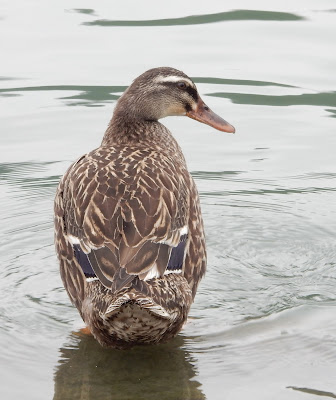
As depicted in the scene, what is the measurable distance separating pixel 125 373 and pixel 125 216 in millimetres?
946

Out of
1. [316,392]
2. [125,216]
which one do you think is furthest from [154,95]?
[316,392]

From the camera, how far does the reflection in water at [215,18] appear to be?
13492mm

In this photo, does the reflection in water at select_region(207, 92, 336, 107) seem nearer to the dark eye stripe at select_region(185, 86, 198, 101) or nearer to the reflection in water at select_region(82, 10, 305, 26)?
the reflection in water at select_region(82, 10, 305, 26)

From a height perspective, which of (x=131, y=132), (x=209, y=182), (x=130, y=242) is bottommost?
(x=209, y=182)

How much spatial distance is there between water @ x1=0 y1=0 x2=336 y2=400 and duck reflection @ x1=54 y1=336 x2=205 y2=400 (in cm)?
1

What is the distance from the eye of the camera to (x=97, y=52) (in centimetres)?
1268

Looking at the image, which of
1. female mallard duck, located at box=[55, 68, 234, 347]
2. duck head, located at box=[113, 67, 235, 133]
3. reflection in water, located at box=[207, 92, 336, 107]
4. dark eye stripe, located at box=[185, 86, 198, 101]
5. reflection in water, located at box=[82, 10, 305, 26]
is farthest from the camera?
reflection in water, located at box=[82, 10, 305, 26]

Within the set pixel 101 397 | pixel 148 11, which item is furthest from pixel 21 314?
pixel 148 11

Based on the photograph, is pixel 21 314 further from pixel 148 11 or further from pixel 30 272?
pixel 148 11

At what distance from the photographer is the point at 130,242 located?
633cm

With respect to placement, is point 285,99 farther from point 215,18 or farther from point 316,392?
point 316,392

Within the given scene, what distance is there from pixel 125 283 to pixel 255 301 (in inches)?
66.5

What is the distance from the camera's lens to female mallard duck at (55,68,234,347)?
619cm

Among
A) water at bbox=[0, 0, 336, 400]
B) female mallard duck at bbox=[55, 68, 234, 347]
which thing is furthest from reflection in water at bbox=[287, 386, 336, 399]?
female mallard duck at bbox=[55, 68, 234, 347]
